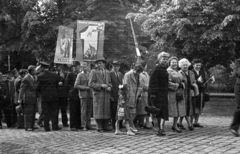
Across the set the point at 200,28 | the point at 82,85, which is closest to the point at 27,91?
the point at 82,85

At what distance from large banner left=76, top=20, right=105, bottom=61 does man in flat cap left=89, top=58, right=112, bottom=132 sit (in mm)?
1084

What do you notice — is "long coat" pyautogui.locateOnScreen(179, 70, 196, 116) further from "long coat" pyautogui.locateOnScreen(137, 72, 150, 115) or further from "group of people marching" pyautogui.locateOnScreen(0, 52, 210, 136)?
"long coat" pyautogui.locateOnScreen(137, 72, 150, 115)

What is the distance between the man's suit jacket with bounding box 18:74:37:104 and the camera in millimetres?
10164

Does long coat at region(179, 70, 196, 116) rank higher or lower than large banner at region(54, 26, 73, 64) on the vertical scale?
lower

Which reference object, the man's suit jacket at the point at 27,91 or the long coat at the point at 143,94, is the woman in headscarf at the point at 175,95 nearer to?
the long coat at the point at 143,94

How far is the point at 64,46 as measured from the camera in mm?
10727

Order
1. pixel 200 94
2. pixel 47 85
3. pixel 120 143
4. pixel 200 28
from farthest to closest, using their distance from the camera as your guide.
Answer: pixel 200 28
pixel 200 94
pixel 47 85
pixel 120 143

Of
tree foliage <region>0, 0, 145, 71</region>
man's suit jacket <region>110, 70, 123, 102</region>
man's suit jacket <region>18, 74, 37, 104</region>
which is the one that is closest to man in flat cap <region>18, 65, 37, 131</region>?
man's suit jacket <region>18, 74, 37, 104</region>

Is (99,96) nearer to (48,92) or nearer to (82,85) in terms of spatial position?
(82,85)

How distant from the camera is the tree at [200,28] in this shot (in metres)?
13.2

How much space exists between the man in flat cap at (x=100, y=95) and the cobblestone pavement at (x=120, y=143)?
0.42 m

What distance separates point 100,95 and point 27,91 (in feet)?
7.49

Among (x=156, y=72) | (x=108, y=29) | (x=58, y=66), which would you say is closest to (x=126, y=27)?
(x=108, y=29)

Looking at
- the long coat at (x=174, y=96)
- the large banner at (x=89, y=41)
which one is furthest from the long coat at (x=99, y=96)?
the long coat at (x=174, y=96)
